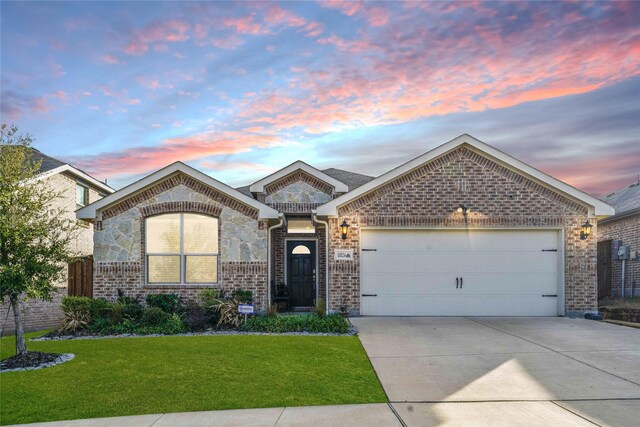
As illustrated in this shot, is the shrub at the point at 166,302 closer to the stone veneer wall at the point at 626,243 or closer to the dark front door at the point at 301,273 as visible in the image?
the dark front door at the point at 301,273

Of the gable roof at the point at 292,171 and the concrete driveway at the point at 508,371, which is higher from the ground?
the gable roof at the point at 292,171

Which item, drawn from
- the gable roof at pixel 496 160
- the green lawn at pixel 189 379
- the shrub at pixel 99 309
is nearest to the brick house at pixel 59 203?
the shrub at pixel 99 309

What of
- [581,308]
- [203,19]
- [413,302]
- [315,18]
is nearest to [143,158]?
[203,19]

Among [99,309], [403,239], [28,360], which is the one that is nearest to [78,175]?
[99,309]

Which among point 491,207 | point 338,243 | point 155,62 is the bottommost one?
point 338,243

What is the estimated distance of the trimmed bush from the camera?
38.7 ft

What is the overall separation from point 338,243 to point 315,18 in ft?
19.6

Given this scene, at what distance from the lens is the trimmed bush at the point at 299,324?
38.7 ft

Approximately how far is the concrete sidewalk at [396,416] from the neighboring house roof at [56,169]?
13132 mm

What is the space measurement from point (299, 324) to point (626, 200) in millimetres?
15333

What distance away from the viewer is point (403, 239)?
14312 mm

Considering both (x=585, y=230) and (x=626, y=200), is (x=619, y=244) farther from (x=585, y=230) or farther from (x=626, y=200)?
(x=585, y=230)

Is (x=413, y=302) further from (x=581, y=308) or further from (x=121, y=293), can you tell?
(x=121, y=293)

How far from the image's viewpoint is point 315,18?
12.2 meters
